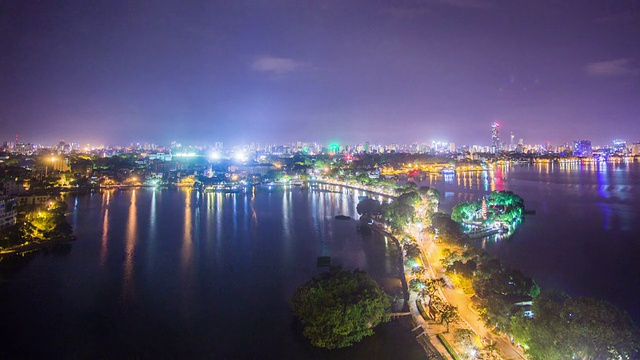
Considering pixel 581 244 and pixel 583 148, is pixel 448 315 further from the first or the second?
pixel 583 148

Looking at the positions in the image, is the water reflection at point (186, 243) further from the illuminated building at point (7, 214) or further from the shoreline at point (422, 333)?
the shoreline at point (422, 333)

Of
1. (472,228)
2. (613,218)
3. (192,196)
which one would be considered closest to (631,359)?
(472,228)

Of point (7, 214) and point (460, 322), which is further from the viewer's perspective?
point (7, 214)

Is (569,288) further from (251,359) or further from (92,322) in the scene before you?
(92,322)

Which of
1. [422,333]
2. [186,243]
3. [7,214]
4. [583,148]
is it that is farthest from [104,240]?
[583,148]

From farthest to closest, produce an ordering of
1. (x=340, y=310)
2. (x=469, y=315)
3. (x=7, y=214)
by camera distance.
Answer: (x=7, y=214), (x=469, y=315), (x=340, y=310)

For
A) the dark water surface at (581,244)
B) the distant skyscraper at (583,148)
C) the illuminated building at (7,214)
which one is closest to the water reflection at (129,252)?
the illuminated building at (7,214)
